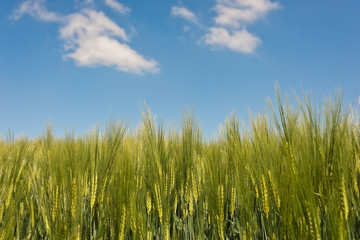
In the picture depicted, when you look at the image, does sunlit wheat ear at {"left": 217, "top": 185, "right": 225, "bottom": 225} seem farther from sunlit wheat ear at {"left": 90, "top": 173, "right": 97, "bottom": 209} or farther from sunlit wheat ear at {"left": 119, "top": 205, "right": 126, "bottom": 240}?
sunlit wheat ear at {"left": 90, "top": 173, "right": 97, "bottom": 209}

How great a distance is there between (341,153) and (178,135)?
1253 mm

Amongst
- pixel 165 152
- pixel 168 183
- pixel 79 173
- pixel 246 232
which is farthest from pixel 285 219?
pixel 79 173

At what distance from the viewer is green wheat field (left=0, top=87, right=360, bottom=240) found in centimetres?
113

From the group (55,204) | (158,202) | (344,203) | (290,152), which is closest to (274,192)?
(290,152)

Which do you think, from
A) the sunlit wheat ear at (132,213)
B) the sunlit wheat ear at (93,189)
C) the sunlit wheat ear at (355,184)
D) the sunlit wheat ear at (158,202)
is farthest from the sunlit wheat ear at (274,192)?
the sunlit wheat ear at (93,189)

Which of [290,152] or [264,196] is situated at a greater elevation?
[290,152]

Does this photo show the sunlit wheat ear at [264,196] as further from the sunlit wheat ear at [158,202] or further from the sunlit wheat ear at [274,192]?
the sunlit wheat ear at [158,202]

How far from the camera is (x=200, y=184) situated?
170cm

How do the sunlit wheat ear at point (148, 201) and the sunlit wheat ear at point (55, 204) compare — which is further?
the sunlit wheat ear at point (148, 201)

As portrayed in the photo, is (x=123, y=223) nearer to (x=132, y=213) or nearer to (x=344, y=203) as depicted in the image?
(x=132, y=213)

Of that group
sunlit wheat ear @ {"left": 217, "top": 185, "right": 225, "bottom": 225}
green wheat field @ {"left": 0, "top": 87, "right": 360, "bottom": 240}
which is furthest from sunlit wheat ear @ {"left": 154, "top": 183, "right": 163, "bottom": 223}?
sunlit wheat ear @ {"left": 217, "top": 185, "right": 225, "bottom": 225}

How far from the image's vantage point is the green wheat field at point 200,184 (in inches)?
44.6

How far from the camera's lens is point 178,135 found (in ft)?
7.20

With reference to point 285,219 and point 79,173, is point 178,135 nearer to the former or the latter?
point 79,173
